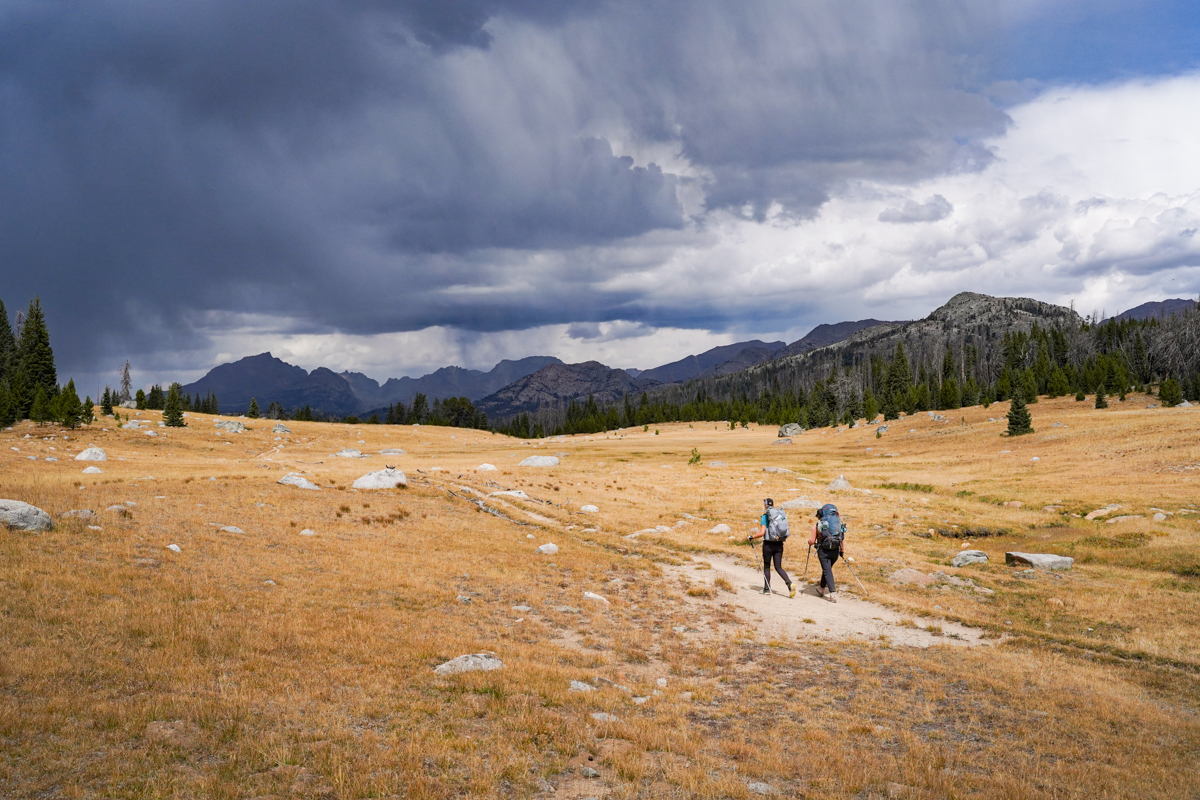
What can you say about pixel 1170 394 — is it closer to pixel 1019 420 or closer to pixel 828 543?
pixel 1019 420

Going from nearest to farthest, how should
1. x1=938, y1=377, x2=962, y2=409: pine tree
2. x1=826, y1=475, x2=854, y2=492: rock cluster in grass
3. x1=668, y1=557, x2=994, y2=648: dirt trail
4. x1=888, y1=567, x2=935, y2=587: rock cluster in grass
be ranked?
x1=668, y1=557, x2=994, y2=648: dirt trail → x1=888, y1=567, x2=935, y2=587: rock cluster in grass → x1=826, y1=475, x2=854, y2=492: rock cluster in grass → x1=938, y1=377, x2=962, y2=409: pine tree

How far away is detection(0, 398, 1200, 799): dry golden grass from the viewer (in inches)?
344

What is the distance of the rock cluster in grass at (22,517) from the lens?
61.8 ft

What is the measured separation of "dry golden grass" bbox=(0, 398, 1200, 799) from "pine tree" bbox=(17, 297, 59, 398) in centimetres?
8478

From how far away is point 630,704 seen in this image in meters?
11.9

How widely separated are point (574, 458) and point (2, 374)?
95503mm

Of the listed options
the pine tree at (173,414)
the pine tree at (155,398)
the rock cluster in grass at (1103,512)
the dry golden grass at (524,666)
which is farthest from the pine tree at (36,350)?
the rock cluster in grass at (1103,512)

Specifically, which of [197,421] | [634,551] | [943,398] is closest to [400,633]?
[634,551]

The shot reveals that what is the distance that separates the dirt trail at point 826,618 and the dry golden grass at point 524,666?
0.70m

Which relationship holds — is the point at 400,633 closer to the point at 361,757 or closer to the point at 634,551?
the point at 361,757

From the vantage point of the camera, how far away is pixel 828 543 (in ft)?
73.3

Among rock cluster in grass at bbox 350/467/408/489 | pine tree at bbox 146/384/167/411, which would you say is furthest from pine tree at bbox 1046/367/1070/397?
pine tree at bbox 146/384/167/411

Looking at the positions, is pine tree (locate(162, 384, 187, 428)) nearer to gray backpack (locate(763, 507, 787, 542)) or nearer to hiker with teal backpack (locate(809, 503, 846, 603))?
gray backpack (locate(763, 507, 787, 542))

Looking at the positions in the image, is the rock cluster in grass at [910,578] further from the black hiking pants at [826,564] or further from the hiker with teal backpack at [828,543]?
→ the black hiking pants at [826,564]
